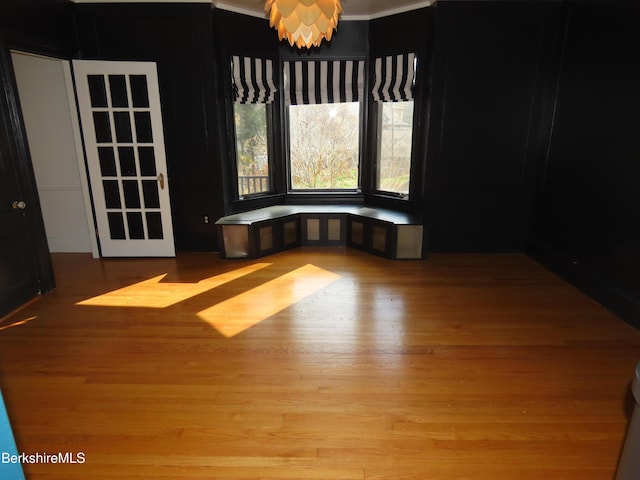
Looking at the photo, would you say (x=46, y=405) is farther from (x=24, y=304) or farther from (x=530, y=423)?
(x=530, y=423)

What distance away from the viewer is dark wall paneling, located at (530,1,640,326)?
3332 mm

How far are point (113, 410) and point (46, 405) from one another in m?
0.43

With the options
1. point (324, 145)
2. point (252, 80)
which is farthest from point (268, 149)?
point (252, 80)

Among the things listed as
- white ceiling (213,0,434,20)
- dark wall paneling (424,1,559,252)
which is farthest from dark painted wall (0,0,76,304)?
dark wall paneling (424,1,559,252)

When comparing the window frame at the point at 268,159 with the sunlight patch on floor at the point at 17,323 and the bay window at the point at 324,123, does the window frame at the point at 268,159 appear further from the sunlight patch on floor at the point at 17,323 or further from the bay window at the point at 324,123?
the sunlight patch on floor at the point at 17,323

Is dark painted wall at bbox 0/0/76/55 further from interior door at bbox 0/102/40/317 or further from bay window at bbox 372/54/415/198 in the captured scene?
bay window at bbox 372/54/415/198

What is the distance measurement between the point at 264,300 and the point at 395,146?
113 inches

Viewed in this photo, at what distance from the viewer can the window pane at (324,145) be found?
5488 mm

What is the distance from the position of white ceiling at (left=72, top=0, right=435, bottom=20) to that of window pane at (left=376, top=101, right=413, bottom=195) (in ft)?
3.60

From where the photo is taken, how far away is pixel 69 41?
430 cm

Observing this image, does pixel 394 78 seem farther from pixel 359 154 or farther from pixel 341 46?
pixel 359 154

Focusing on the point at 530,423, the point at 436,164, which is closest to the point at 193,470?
the point at 530,423

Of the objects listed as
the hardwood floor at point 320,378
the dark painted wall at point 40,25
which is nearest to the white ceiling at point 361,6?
the dark painted wall at point 40,25

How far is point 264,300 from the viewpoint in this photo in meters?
3.76
